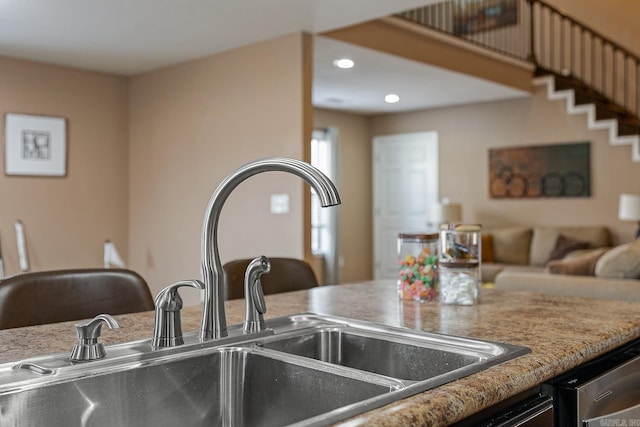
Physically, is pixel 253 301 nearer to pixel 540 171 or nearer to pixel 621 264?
pixel 621 264

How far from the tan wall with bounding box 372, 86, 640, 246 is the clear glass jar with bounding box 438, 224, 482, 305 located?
538 cm

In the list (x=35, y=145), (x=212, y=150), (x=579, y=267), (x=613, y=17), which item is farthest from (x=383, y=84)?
(x=613, y=17)

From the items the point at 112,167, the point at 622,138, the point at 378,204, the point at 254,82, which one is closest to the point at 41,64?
the point at 112,167

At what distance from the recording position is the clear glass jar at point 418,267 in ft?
6.21

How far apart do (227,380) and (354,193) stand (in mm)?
6998

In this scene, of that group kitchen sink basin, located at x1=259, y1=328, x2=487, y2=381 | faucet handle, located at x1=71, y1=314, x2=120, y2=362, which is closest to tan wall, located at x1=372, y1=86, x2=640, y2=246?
kitchen sink basin, located at x1=259, y1=328, x2=487, y2=381

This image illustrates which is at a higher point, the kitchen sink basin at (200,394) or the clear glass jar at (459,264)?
the clear glass jar at (459,264)

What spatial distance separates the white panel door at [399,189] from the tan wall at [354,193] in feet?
0.37

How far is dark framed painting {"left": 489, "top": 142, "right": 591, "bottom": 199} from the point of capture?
22.1ft

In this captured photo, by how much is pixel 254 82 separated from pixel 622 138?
4.16m

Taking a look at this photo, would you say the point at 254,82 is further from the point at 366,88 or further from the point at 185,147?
the point at 366,88

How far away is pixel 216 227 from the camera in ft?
4.10

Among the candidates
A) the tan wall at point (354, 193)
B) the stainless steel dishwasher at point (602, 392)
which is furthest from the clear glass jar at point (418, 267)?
the tan wall at point (354, 193)

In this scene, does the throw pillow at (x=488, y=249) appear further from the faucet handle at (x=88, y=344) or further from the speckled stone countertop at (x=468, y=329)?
the faucet handle at (x=88, y=344)
